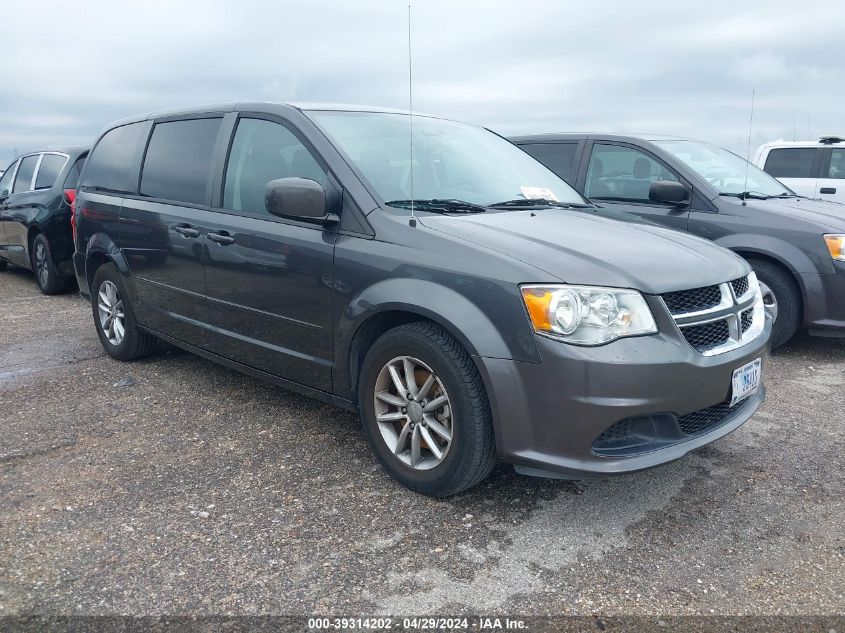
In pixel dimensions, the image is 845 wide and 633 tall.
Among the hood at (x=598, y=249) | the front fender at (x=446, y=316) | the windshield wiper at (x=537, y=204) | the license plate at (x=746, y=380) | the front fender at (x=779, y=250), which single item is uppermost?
the windshield wiper at (x=537, y=204)

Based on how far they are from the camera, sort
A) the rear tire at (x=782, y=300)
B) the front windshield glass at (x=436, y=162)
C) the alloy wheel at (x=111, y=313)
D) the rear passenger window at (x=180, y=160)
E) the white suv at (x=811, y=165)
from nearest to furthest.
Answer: the front windshield glass at (x=436, y=162), the rear passenger window at (x=180, y=160), the alloy wheel at (x=111, y=313), the rear tire at (x=782, y=300), the white suv at (x=811, y=165)

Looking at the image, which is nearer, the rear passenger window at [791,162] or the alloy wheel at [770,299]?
the alloy wheel at [770,299]

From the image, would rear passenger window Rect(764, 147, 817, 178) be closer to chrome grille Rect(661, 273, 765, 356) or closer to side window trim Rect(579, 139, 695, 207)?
side window trim Rect(579, 139, 695, 207)

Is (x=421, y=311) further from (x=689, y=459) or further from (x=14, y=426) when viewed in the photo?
(x=14, y=426)

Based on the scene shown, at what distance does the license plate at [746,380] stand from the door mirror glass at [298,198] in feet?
6.30

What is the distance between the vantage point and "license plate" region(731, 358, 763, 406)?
309 centimetres

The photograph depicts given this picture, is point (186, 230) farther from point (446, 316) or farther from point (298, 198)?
point (446, 316)

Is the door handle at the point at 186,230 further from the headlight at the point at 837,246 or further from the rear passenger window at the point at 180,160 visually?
the headlight at the point at 837,246

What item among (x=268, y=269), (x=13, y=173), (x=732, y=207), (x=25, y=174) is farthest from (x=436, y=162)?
(x=13, y=173)

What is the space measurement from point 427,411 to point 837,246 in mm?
3912

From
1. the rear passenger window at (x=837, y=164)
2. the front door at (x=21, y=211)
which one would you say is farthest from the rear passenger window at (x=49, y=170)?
the rear passenger window at (x=837, y=164)

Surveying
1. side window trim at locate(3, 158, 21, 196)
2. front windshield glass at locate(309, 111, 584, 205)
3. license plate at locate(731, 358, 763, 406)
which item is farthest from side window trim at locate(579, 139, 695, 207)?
side window trim at locate(3, 158, 21, 196)

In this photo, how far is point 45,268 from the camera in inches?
333

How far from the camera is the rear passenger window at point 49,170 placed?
27.5ft
